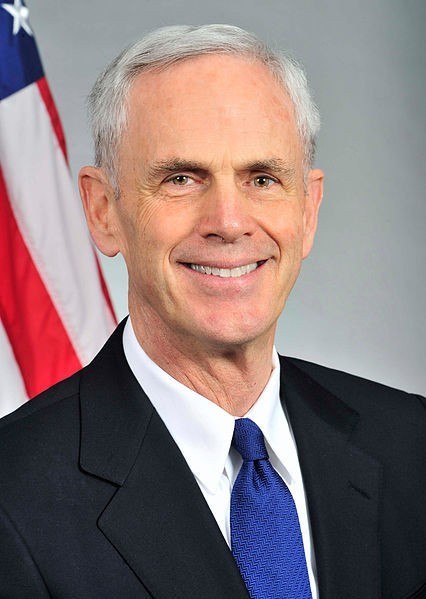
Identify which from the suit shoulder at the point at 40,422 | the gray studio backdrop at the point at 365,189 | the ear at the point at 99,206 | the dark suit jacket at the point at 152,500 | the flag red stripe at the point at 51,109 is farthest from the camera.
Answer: the gray studio backdrop at the point at 365,189

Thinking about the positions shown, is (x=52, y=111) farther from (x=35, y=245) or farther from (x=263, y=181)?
(x=263, y=181)

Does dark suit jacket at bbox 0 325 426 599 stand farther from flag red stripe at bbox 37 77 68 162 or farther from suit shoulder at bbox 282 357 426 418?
flag red stripe at bbox 37 77 68 162

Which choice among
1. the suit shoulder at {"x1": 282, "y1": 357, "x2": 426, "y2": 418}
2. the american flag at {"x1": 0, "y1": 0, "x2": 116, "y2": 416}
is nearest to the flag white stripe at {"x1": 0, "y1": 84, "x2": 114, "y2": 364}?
the american flag at {"x1": 0, "y1": 0, "x2": 116, "y2": 416}

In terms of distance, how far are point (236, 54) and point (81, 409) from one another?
2.01 feet

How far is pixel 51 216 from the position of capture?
3086mm

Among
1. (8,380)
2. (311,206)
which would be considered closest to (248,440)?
(311,206)

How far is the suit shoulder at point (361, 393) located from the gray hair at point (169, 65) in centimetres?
44

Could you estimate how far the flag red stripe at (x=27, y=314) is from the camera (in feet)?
9.88

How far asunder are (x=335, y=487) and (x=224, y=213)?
52 cm

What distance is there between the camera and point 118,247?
6.80ft

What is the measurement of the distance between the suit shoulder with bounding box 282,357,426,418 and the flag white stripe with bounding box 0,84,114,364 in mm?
898

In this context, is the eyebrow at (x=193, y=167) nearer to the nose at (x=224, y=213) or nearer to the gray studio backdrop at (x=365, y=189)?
the nose at (x=224, y=213)

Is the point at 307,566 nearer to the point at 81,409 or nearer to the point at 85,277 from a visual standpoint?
the point at 81,409

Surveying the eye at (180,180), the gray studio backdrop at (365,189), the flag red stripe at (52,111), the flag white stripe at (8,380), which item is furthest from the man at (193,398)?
the gray studio backdrop at (365,189)
